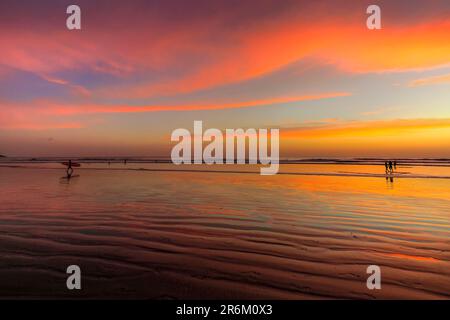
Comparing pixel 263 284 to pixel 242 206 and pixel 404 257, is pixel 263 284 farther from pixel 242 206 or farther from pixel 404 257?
pixel 242 206

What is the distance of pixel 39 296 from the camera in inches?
157

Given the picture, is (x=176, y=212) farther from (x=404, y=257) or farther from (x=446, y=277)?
(x=446, y=277)

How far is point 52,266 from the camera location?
5059mm

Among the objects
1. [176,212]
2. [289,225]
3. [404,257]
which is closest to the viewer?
Answer: [404,257]

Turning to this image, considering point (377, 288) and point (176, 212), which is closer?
point (377, 288)

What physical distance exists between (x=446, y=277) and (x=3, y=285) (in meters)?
7.00

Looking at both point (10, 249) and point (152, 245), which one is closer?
point (10, 249)

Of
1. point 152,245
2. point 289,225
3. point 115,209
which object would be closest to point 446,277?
point 289,225

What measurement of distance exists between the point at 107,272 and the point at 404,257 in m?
5.69
